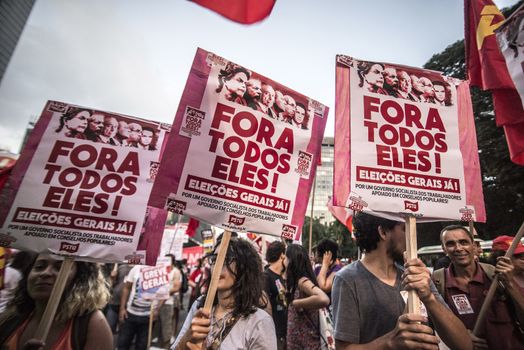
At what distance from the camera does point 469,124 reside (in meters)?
2.03

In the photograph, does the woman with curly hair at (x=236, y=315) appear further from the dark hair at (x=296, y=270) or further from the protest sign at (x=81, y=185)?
the dark hair at (x=296, y=270)

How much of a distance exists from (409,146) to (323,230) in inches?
1973

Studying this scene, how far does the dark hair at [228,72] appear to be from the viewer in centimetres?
215

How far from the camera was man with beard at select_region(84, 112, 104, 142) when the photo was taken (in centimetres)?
232

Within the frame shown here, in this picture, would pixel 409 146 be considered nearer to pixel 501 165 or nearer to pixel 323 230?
pixel 501 165

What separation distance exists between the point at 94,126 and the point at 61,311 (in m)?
1.39

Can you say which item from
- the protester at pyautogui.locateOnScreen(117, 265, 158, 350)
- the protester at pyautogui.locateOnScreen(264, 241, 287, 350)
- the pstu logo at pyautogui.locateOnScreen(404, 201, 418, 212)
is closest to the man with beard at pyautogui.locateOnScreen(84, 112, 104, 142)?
the pstu logo at pyautogui.locateOnScreen(404, 201, 418, 212)

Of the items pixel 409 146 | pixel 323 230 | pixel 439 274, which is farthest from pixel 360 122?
pixel 323 230

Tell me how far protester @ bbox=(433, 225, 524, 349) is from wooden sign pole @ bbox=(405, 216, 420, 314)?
110cm

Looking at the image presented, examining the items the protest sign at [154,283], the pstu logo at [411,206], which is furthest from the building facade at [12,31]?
the pstu logo at [411,206]

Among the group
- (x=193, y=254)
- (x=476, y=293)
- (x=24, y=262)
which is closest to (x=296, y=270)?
(x=476, y=293)

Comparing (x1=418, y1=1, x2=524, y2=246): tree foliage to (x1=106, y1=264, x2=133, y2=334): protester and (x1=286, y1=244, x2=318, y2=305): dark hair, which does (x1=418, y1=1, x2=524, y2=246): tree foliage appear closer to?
(x1=286, y1=244, x2=318, y2=305): dark hair

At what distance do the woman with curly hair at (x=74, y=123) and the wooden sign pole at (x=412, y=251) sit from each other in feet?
8.05

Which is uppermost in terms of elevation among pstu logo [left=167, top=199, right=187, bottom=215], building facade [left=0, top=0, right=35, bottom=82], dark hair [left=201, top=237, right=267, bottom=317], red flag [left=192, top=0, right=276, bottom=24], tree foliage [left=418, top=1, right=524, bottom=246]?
building facade [left=0, top=0, right=35, bottom=82]
